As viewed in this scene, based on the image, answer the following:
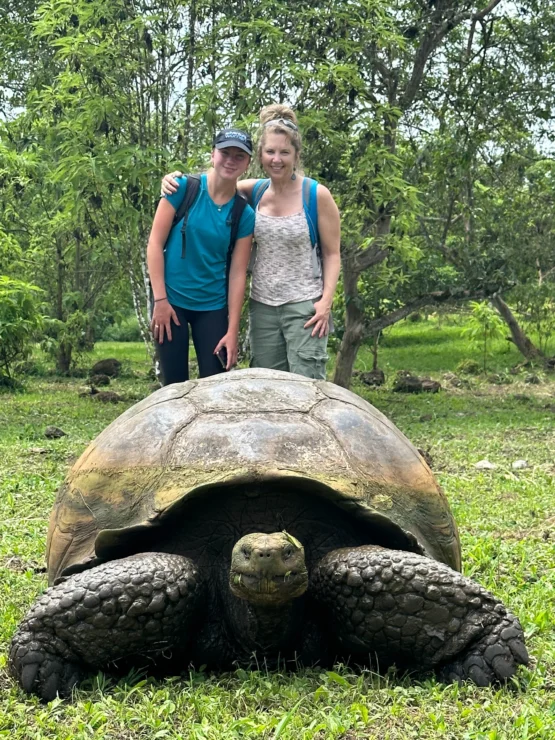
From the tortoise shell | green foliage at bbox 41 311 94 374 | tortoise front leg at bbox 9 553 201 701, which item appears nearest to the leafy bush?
green foliage at bbox 41 311 94 374

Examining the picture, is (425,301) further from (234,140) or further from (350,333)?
(234,140)

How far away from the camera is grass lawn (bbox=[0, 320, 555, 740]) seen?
1.86 metres

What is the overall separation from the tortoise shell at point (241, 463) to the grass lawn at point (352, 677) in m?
0.35

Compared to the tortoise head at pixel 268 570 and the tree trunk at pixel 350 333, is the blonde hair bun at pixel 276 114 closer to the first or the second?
the tortoise head at pixel 268 570

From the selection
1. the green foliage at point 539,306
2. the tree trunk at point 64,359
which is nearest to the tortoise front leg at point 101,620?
the green foliage at point 539,306

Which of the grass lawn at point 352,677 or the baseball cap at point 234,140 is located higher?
the baseball cap at point 234,140

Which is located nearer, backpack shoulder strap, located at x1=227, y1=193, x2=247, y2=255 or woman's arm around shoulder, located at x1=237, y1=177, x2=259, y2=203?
backpack shoulder strap, located at x1=227, y1=193, x2=247, y2=255

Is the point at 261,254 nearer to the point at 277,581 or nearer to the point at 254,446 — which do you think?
the point at 254,446

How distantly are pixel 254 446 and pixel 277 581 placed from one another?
430mm

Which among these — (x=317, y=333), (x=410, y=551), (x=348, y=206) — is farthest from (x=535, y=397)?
(x=410, y=551)

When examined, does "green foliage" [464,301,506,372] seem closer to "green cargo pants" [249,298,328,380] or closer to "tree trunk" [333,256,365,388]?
"tree trunk" [333,256,365,388]

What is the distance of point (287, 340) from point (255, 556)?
1796 mm

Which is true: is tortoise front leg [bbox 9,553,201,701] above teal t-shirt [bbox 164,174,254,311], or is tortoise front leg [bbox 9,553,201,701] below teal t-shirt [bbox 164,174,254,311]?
below

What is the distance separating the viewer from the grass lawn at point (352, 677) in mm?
1859
